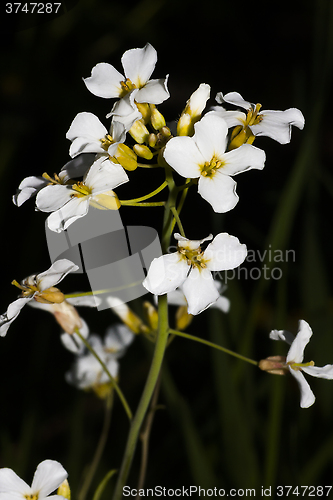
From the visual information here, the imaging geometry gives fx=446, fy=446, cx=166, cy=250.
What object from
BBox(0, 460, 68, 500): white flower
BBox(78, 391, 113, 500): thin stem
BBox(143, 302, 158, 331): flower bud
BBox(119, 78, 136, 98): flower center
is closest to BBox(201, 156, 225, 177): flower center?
BBox(119, 78, 136, 98): flower center

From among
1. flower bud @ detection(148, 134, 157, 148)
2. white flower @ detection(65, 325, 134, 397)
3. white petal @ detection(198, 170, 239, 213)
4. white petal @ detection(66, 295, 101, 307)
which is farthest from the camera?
white flower @ detection(65, 325, 134, 397)

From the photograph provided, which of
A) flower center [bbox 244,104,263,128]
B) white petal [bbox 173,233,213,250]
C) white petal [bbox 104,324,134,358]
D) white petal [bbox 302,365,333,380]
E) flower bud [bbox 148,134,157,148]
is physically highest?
flower center [bbox 244,104,263,128]

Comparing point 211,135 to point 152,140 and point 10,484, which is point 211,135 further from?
point 10,484

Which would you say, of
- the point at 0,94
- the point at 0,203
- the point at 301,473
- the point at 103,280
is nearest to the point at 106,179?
the point at 103,280

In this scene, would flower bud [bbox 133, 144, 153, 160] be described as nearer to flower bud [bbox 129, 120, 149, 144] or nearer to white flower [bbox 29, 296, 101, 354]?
flower bud [bbox 129, 120, 149, 144]

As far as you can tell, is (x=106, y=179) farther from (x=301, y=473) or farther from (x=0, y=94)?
(x=0, y=94)

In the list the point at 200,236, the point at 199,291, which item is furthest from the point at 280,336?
the point at 200,236
